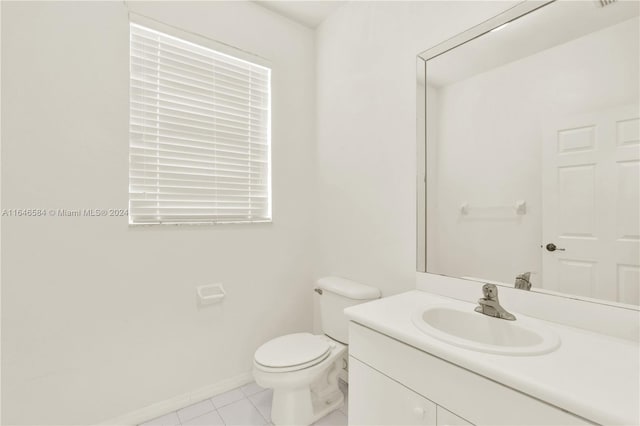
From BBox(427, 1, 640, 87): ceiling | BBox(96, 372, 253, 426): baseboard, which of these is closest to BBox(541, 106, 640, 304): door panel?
BBox(427, 1, 640, 87): ceiling

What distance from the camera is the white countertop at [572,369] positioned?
62 centimetres

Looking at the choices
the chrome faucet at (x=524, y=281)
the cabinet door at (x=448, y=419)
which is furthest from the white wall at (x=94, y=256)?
the chrome faucet at (x=524, y=281)

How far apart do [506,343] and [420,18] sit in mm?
1566

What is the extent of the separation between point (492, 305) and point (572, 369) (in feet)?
1.21

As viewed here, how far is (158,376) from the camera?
5.52ft

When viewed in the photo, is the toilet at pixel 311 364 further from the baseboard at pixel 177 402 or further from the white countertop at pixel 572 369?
the white countertop at pixel 572 369

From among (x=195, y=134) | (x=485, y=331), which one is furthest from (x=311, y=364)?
(x=195, y=134)

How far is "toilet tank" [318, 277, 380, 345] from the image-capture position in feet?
5.55

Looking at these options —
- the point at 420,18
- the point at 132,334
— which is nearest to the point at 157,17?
the point at 420,18

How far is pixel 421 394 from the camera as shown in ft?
3.06

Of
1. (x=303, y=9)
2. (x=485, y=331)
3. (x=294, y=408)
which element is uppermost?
(x=303, y=9)

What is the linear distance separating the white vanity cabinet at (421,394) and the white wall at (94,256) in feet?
3.50

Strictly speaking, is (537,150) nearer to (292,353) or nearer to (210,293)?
(292,353)

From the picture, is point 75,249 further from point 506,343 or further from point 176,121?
point 506,343
